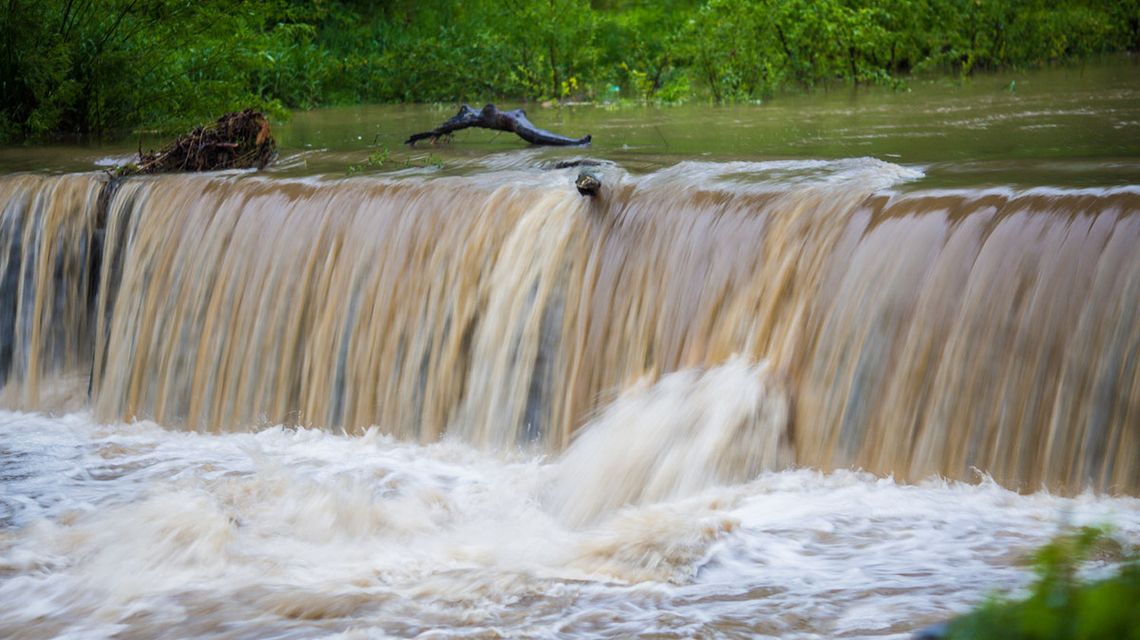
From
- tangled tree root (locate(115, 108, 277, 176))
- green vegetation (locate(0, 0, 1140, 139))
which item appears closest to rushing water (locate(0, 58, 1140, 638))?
tangled tree root (locate(115, 108, 277, 176))

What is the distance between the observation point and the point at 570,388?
668 centimetres

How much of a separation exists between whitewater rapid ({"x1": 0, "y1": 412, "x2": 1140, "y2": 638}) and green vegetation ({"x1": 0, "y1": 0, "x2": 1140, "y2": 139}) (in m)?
6.61

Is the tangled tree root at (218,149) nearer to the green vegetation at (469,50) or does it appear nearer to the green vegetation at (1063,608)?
the green vegetation at (469,50)

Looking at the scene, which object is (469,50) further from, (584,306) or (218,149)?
(584,306)

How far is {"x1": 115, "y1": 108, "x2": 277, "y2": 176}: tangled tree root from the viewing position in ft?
30.7

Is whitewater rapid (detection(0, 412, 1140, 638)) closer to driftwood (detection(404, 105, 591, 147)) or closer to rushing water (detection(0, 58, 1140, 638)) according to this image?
rushing water (detection(0, 58, 1140, 638))

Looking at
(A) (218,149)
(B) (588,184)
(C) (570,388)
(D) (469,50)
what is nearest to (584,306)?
(C) (570,388)

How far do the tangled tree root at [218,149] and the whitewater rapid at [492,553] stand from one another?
342 cm

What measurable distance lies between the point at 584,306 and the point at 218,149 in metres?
3.87

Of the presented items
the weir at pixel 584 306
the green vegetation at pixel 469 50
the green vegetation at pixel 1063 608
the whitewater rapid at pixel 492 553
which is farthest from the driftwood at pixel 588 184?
the green vegetation at pixel 469 50

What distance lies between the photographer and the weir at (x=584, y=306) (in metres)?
5.35

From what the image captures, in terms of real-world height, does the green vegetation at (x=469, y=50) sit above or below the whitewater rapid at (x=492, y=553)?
above

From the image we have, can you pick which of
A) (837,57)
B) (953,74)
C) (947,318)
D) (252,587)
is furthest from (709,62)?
(252,587)

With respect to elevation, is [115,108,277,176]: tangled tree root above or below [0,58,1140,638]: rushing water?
above
